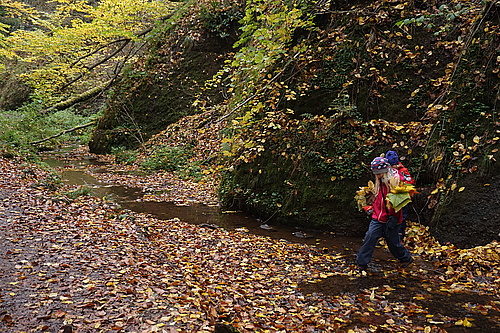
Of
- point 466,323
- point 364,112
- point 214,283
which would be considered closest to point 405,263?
point 466,323

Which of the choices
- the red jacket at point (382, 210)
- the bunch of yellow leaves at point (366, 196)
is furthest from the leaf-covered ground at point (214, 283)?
the bunch of yellow leaves at point (366, 196)

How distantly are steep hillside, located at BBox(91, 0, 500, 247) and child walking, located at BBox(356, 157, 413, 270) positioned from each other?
122cm

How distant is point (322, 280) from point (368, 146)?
10.4 ft

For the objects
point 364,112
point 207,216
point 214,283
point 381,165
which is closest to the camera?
point 214,283

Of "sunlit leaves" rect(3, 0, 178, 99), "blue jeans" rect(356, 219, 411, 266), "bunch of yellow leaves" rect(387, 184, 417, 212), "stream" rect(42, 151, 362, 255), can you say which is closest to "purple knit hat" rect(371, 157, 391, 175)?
"bunch of yellow leaves" rect(387, 184, 417, 212)

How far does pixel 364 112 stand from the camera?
7551 millimetres

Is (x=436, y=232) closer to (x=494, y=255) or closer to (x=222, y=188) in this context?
(x=494, y=255)

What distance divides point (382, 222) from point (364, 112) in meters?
3.00

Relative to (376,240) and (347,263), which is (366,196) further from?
(347,263)

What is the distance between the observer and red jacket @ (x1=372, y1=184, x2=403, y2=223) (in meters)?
5.31

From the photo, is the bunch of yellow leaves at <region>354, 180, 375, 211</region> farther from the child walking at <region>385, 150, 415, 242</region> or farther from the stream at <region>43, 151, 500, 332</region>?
the stream at <region>43, 151, 500, 332</region>

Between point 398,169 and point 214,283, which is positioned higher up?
point 398,169

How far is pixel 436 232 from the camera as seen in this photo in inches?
239

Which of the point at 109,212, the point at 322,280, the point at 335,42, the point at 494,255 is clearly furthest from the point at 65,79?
the point at 494,255
